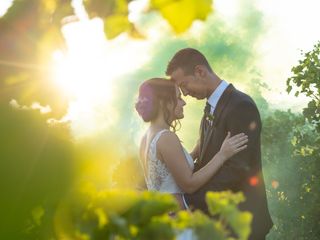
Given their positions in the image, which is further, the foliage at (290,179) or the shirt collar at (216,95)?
the foliage at (290,179)

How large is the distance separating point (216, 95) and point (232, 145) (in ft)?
2.28

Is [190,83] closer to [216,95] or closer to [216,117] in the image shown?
[216,95]

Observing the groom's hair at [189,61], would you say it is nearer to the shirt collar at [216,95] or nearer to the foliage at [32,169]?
the shirt collar at [216,95]

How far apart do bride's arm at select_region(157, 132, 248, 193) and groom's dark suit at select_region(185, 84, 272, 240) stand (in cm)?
6

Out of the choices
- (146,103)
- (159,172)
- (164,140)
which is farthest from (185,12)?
(159,172)

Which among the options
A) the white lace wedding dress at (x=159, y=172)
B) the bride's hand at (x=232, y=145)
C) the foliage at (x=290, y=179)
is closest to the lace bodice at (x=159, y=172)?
the white lace wedding dress at (x=159, y=172)

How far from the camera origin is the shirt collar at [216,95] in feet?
18.8

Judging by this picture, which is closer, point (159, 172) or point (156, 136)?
point (156, 136)

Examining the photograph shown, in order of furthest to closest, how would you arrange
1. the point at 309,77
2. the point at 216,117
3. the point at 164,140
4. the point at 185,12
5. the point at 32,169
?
the point at 309,77 → the point at 164,140 → the point at 216,117 → the point at 32,169 → the point at 185,12

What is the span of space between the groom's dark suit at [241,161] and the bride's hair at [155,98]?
0.62m

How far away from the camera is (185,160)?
577cm

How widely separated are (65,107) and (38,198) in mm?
275

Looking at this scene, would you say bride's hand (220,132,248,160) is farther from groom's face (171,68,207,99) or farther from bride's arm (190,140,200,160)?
bride's arm (190,140,200,160)

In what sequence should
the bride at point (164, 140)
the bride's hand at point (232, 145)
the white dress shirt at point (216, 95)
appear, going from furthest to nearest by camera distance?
the bride at point (164, 140)
the white dress shirt at point (216, 95)
the bride's hand at point (232, 145)
